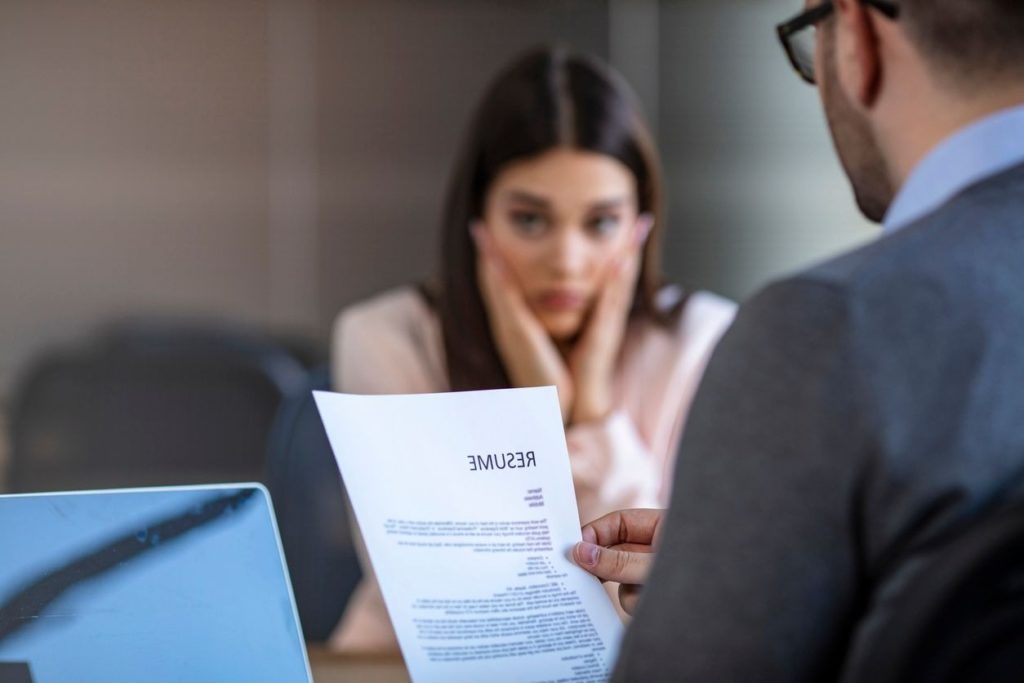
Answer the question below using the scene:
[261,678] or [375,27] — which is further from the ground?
[375,27]

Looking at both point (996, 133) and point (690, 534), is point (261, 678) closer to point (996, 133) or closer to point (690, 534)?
point (690, 534)

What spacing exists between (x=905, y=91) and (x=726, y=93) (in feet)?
11.7

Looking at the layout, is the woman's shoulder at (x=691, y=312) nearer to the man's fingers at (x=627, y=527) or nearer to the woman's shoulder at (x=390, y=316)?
the woman's shoulder at (x=390, y=316)

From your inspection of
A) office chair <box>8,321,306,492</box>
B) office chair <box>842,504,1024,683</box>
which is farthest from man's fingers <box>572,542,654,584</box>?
office chair <box>8,321,306,492</box>

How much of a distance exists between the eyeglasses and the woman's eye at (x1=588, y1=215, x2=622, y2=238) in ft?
4.30

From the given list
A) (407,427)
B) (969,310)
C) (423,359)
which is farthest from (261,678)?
(423,359)

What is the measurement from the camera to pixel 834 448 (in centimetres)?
63

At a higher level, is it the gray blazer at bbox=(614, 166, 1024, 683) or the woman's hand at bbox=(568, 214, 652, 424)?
the gray blazer at bbox=(614, 166, 1024, 683)

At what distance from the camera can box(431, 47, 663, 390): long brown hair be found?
2.33m

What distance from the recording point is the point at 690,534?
661 mm

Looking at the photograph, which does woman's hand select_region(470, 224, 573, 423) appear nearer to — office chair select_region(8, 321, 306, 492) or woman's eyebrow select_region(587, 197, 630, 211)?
woman's eyebrow select_region(587, 197, 630, 211)

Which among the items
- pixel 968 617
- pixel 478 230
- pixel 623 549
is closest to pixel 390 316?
pixel 478 230

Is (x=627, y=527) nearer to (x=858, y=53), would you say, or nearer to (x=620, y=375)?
(x=858, y=53)

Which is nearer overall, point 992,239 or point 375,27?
point 992,239
